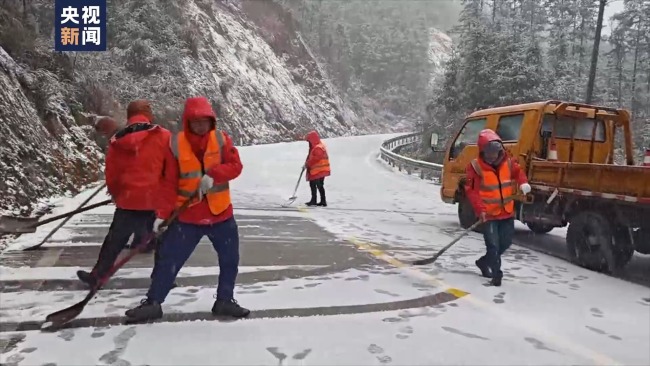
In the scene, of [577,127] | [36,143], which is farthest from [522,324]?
[36,143]

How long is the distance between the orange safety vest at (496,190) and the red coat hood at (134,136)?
3.25m

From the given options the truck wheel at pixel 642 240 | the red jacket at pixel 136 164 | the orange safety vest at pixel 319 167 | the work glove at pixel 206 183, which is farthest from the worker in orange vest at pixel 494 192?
the orange safety vest at pixel 319 167

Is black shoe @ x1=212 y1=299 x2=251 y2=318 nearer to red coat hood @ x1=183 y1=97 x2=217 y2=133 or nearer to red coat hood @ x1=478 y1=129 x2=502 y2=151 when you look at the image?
red coat hood @ x1=183 y1=97 x2=217 y2=133

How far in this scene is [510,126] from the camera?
28.1 feet

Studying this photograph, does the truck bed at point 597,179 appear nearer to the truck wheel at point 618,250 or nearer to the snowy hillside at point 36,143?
the truck wheel at point 618,250

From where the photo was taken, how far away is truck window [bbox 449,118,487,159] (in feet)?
31.3

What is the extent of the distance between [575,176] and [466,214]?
2.80 m

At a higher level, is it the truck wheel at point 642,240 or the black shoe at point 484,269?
the truck wheel at point 642,240

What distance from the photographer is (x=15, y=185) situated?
871 centimetres

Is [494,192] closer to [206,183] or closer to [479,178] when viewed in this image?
[479,178]

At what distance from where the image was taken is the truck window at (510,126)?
8.33 meters

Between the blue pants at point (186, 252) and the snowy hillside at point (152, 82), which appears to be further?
the snowy hillside at point (152, 82)

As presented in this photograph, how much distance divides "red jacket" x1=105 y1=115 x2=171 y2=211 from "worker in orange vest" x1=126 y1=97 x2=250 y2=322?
41 centimetres

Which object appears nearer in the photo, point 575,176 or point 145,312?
point 145,312
